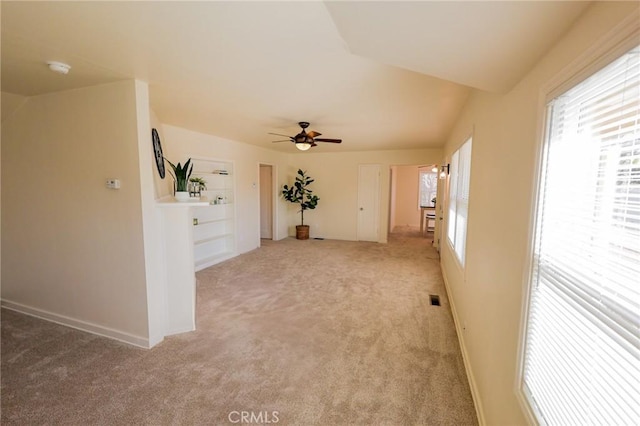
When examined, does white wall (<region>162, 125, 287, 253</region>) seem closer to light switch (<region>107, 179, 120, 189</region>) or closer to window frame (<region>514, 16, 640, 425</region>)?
light switch (<region>107, 179, 120, 189</region>)

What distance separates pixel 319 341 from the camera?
8.28 feet

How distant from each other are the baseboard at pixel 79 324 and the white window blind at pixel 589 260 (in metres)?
2.88

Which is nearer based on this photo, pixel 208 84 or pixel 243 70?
pixel 243 70

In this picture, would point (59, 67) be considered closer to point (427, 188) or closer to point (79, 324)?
point (79, 324)

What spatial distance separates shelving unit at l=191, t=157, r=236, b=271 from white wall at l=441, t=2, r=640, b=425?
13.5 ft

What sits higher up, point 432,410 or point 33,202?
point 33,202

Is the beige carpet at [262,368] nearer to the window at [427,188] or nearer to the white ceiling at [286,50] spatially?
Result: the white ceiling at [286,50]

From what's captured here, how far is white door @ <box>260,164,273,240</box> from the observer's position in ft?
22.9

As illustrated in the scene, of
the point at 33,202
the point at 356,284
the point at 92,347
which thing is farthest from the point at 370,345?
the point at 33,202

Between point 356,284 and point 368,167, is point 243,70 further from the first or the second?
point 368,167

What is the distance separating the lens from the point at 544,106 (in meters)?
1.09

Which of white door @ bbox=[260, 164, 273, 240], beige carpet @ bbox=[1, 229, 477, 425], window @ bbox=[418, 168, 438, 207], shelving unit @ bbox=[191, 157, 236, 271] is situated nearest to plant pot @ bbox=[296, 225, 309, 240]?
white door @ bbox=[260, 164, 273, 240]

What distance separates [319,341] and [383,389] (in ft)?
2.48

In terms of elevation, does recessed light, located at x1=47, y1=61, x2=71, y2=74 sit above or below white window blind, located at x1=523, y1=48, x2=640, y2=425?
above
